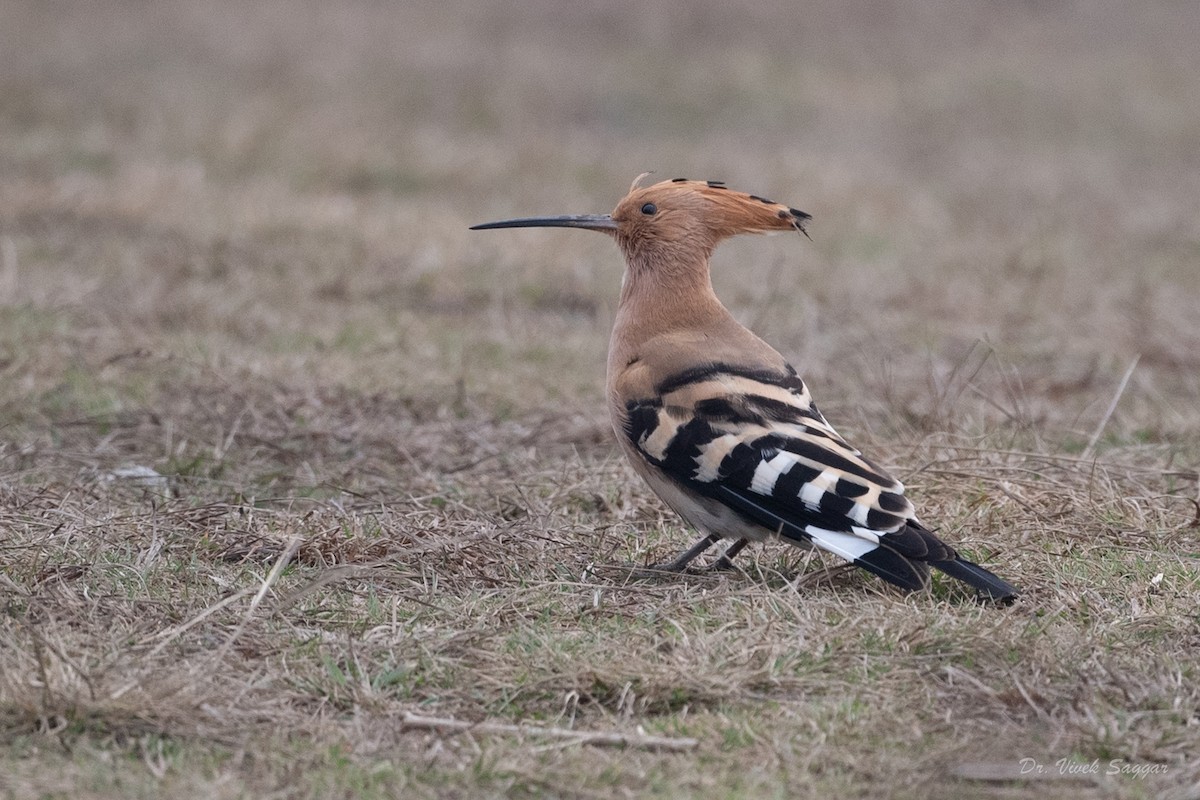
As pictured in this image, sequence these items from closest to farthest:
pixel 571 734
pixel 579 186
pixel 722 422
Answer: pixel 571 734
pixel 722 422
pixel 579 186

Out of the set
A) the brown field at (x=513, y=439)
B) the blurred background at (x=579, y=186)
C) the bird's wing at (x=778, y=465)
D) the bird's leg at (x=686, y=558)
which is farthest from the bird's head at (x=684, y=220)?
the blurred background at (x=579, y=186)

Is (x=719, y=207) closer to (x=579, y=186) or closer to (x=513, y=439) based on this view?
(x=513, y=439)

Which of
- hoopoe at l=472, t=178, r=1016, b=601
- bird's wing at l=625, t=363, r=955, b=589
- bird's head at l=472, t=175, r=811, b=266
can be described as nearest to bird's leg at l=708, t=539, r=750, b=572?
hoopoe at l=472, t=178, r=1016, b=601

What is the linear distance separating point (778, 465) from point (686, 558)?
400 millimetres

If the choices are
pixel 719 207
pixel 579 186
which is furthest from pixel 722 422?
pixel 579 186

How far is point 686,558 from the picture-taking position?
12.2 ft

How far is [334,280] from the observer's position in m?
7.28

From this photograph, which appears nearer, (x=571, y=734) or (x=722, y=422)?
(x=571, y=734)

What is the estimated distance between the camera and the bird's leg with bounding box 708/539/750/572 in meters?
3.73

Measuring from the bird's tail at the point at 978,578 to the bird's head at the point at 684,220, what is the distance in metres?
1.10

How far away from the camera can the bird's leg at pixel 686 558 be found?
144 inches

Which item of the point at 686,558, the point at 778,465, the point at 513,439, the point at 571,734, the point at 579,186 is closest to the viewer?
the point at 571,734

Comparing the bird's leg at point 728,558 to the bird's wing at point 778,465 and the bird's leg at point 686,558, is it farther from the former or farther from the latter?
the bird's wing at point 778,465

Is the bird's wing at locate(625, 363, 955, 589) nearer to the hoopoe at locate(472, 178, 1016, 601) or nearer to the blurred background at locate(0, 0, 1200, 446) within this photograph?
the hoopoe at locate(472, 178, 1016, 601)
